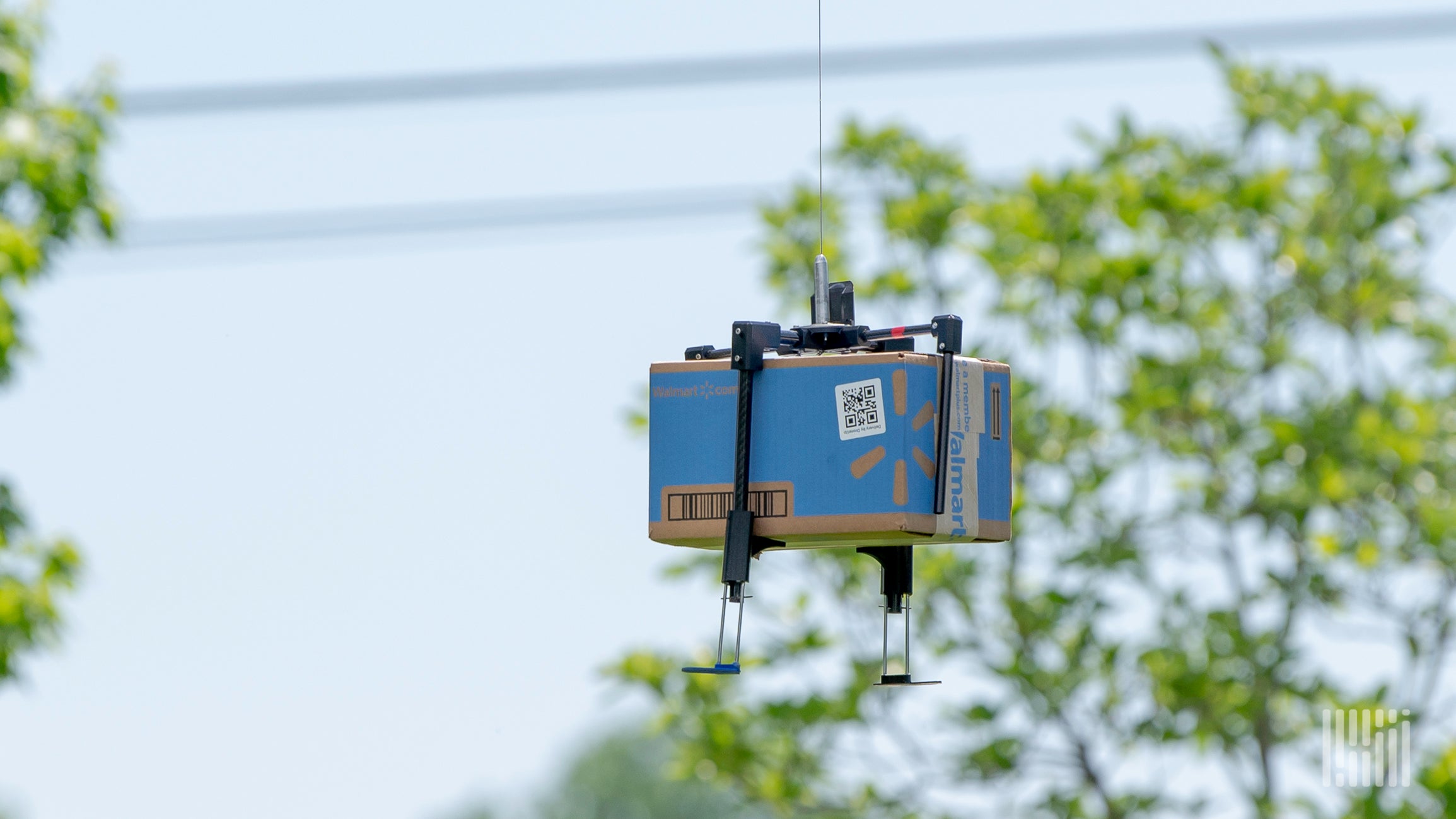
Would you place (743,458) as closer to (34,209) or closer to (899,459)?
(899,459)

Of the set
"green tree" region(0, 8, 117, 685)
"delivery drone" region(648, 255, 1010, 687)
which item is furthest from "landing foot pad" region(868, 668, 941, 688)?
"green tree" region(0, 8, 117, 685)

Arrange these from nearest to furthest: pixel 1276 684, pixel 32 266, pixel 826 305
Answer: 1. pixel 826 305
2. pixel 32 266
3. pixel 1276 684

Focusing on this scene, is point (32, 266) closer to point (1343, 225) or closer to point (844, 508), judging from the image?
point (844, 508)

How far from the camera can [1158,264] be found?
24.5 feet

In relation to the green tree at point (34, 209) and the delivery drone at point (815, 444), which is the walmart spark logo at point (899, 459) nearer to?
the delivery drone at point (815, 444)

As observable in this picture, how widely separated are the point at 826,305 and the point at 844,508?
0.43 metres

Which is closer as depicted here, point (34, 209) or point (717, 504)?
point (717, 504)

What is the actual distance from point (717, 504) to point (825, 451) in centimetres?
21

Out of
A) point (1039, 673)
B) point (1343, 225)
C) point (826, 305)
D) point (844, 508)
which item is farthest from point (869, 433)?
point (1343, 225)

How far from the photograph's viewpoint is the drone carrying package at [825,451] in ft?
10.1

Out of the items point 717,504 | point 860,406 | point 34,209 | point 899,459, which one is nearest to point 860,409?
point 860,406

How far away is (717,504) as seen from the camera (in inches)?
125

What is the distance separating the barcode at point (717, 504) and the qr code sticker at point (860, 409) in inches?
6.3

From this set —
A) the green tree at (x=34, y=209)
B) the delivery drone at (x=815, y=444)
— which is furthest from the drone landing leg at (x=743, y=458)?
the green tree at (x=34, y=209)
